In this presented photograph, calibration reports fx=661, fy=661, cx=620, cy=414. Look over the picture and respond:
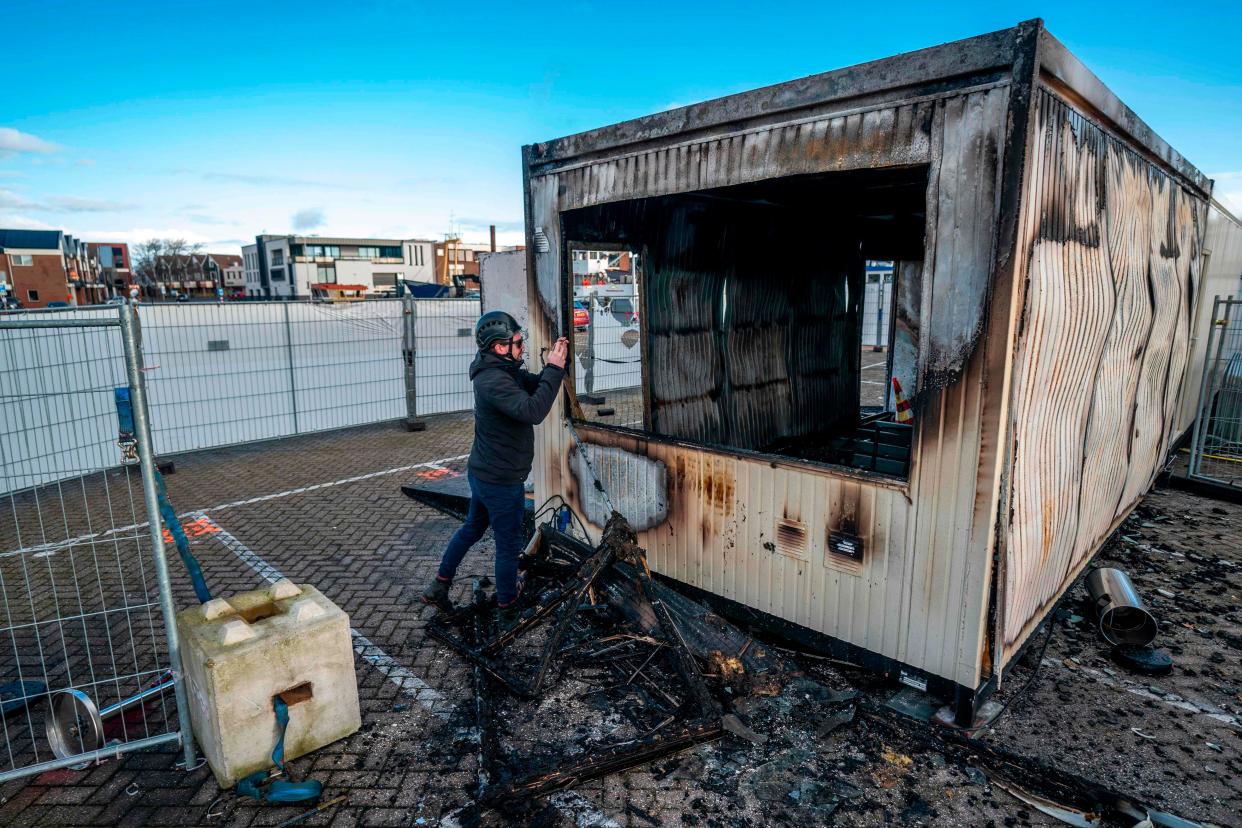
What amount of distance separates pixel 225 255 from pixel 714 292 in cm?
13238

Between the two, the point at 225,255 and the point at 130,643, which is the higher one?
the point at 225,255

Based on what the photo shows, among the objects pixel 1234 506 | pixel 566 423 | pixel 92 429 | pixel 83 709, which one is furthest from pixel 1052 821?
pixel 92 429

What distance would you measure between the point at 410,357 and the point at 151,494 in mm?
7958

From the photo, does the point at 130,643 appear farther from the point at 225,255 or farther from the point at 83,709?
the point at 225,255

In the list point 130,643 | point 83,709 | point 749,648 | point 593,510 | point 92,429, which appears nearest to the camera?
point 83,709

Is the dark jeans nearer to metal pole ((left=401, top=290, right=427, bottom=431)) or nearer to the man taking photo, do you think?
the man taking photo

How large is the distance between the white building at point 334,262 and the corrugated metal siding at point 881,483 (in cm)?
6295

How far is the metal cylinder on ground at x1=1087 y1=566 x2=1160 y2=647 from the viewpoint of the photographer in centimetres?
442

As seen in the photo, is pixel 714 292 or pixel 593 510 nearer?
pixel 593 510

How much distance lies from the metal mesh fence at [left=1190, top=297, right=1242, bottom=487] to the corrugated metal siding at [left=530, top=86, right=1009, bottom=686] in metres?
6.22

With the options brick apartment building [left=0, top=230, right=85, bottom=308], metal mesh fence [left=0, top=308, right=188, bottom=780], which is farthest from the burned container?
brick apartment building [left=0, top=230, right=85, bottom=308]

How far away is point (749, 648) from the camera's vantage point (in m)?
4.16

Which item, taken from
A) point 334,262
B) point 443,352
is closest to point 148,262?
point 334,262

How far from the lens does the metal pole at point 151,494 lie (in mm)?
3021
